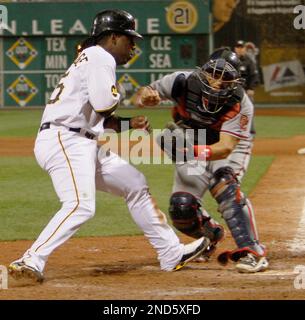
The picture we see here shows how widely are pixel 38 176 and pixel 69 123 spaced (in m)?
5.81

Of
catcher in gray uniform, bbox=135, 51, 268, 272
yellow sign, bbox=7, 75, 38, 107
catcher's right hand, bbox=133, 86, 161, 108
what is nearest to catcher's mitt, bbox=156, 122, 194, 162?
catcher in gray uniform, bbox=135, 51, 268, 272

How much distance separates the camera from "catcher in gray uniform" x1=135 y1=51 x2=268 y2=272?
5.84 metres

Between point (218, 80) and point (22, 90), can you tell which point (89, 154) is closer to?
point (218, 80)

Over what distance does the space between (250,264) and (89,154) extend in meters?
1.30

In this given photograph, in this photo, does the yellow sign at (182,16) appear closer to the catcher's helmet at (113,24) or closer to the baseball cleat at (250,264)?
the catcher's helmet at (113,24)

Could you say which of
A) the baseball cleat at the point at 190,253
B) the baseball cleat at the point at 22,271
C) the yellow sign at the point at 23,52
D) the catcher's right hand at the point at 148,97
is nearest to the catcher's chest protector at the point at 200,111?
the catcher's right hand at the point at 148,97

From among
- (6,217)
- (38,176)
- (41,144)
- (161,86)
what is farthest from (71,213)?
(38,176)

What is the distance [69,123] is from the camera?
5.53 m

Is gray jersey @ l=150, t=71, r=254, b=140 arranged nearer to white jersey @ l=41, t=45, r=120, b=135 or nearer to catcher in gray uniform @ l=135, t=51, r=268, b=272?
catcher in gray uniform @ l=135, t=51, r=268, b=272

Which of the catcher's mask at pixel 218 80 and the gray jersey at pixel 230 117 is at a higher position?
the catcher's mask at pixel 218 80

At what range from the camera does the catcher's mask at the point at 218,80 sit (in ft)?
19.2

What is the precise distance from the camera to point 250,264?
5805mm

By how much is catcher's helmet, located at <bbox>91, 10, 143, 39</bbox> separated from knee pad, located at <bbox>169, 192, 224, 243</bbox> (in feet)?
3.86

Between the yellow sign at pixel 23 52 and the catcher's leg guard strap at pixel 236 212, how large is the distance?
17.5 metres
